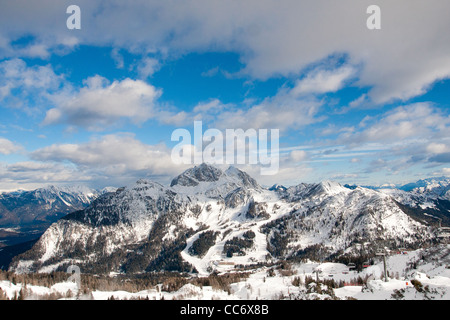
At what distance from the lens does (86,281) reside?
115 m

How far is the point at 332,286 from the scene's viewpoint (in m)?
102

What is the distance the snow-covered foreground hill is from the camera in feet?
196
